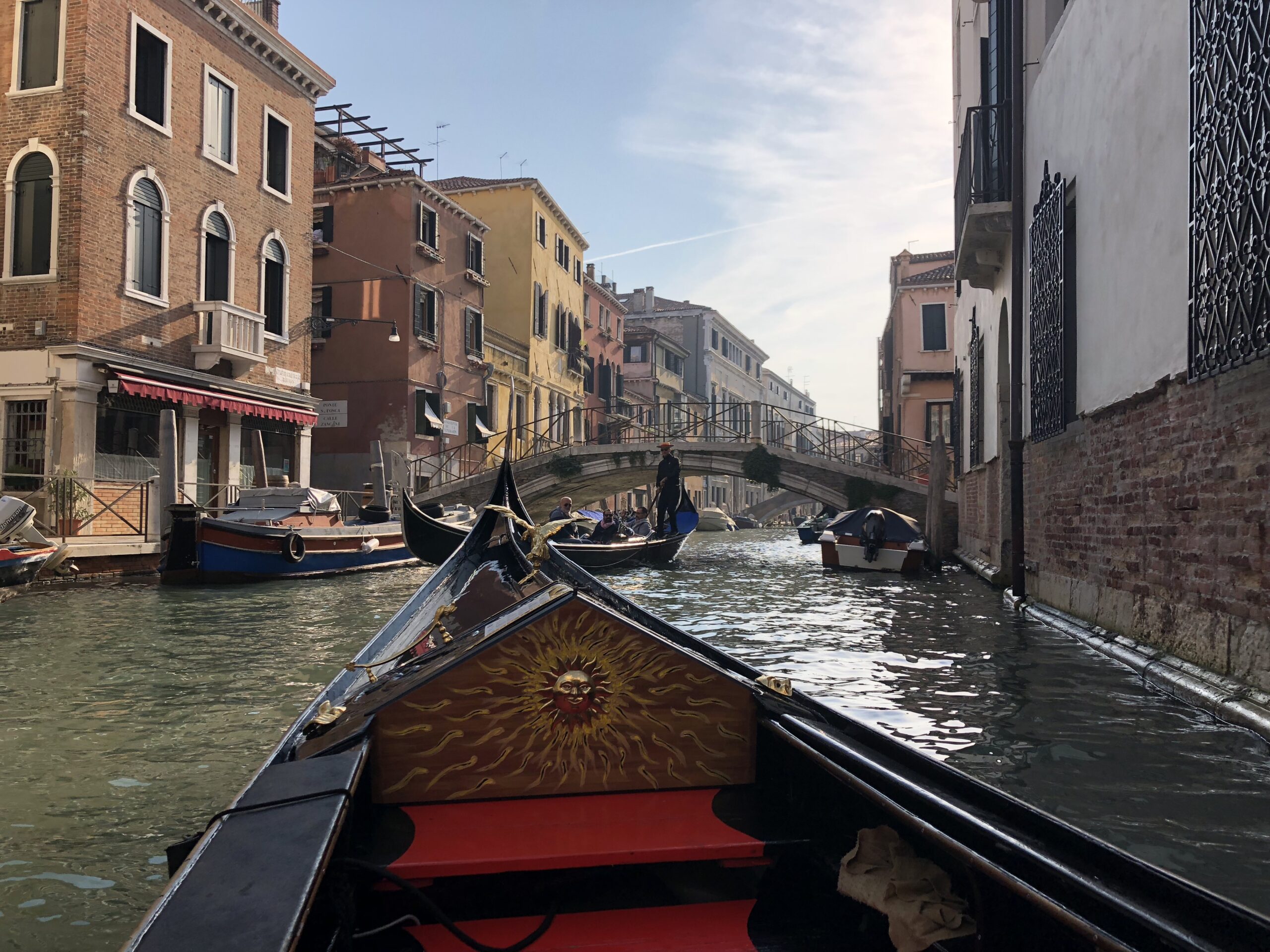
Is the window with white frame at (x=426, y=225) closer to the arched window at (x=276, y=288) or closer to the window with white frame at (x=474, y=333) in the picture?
the window with white frame at (x=474, y=333)

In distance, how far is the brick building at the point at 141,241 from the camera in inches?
400

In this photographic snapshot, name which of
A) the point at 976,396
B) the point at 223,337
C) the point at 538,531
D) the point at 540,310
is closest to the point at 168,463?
the point at 223,337

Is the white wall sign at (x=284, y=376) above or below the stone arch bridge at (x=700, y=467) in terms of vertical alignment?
above

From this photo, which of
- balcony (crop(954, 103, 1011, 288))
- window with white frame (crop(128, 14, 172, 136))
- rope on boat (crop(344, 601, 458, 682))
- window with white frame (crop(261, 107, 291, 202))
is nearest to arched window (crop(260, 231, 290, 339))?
window with white frame (crop(261, 107, 291, 202))

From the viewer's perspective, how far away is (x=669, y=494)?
12180mm

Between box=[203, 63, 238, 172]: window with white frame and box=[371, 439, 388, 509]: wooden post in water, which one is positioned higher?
box=[203, 63, 238, 172]: window with white frame

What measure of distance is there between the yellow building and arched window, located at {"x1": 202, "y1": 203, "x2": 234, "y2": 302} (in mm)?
8351

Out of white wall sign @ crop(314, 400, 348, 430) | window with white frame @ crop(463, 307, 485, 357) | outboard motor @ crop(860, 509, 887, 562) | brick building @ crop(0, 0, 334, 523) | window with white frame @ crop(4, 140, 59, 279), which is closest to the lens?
brick building @ crop(0, 0, 334, 523)

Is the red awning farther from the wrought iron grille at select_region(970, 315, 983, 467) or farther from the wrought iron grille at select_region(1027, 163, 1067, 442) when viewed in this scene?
the wrought iron grille at select_region(1027, 163, 1067, 442)

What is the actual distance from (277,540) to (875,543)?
6.29m

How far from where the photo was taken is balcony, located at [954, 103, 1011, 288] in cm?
766

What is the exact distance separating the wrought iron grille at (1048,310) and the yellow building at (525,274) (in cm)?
1482

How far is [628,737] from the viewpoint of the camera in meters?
1.79

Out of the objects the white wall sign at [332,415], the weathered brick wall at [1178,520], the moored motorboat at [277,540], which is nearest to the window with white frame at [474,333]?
the white wall sign at [332,415]
